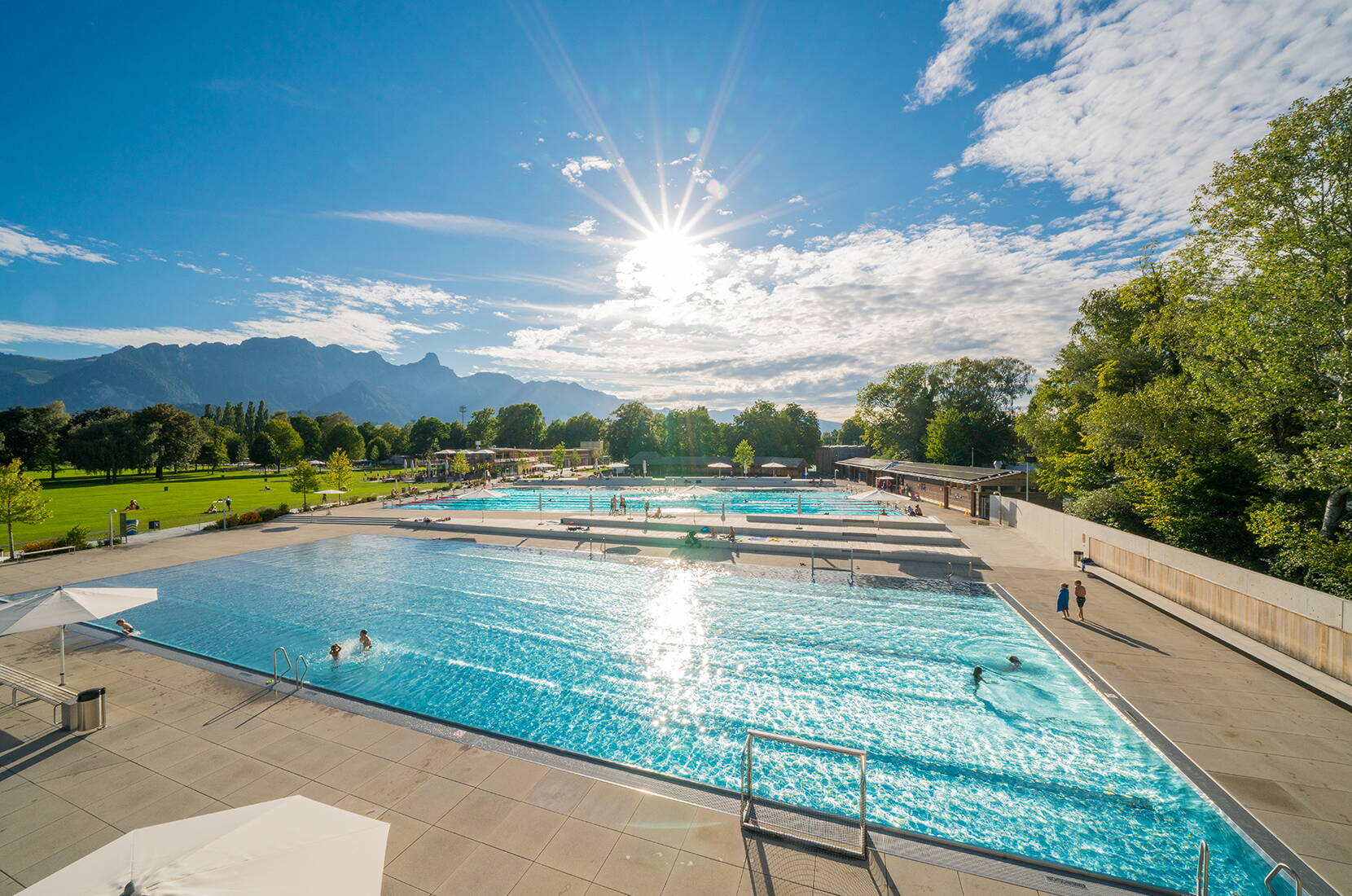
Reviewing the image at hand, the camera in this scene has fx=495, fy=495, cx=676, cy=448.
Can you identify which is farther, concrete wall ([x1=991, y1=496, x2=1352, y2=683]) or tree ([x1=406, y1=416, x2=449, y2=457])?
tree ([x1=406, y1=416, x2=449, y2=457])

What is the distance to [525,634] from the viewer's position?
12.5m

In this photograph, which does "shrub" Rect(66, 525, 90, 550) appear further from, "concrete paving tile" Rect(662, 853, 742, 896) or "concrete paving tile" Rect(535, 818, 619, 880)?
"concrete paving tile" Rect(662, 853, 742, 896)

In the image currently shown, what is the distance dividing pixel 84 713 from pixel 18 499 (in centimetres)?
1883

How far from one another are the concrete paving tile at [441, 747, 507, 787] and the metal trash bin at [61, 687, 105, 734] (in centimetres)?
544

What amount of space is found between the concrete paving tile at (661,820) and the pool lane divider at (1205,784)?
5.75 metres

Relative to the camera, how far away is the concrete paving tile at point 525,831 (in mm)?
4918

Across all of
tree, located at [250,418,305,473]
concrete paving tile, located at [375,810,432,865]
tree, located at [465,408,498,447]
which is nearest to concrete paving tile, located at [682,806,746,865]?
concrete paving tile, located at [375,810,432,865]

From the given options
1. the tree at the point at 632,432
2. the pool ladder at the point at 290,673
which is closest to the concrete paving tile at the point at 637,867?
the pool ladder at the point at 290,673

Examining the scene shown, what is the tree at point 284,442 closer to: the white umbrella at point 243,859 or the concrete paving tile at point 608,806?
the concrete paving tile at point 608,806

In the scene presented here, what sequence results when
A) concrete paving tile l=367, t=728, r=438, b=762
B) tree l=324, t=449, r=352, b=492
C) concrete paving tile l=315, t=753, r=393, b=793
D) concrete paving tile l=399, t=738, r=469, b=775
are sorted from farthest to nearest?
tree l=324, t=449, r=352, b=492
concrete paving tile l=367, t=728, r=438, b=762
concrete paving tile l=399, t=738, r=469, b=775
concrete paving tile l=315, t=753, r=393, b=793

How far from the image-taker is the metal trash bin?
278 inches

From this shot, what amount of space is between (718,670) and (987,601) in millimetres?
8502

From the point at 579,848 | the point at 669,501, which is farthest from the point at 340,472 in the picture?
the point at 579,848

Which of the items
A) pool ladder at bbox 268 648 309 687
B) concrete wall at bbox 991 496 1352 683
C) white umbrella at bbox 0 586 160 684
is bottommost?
pool ladder at bbox 268 648 309 687
